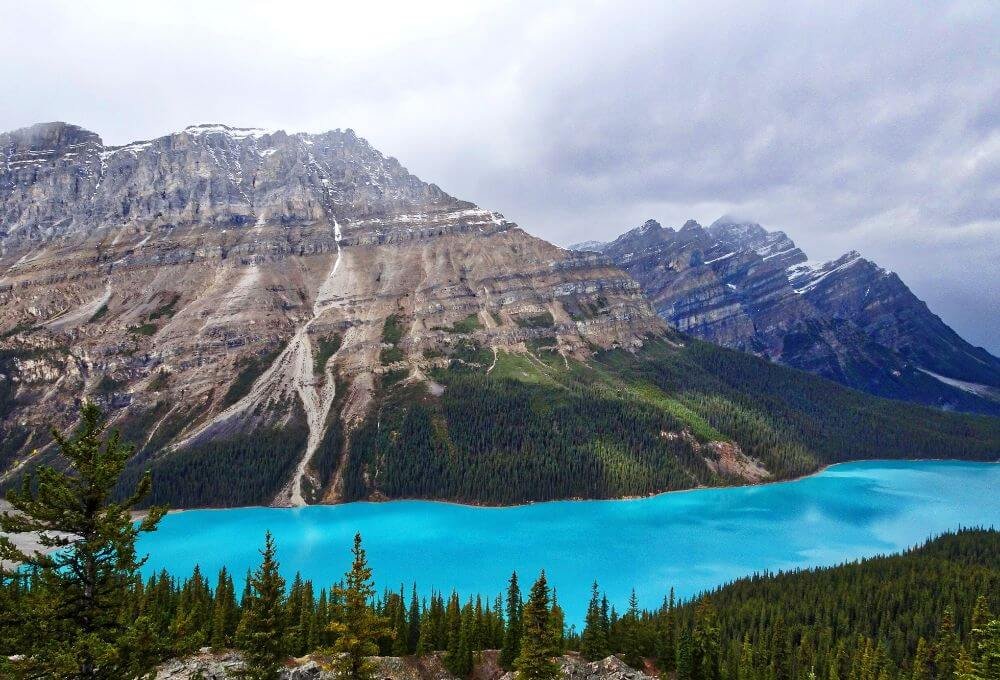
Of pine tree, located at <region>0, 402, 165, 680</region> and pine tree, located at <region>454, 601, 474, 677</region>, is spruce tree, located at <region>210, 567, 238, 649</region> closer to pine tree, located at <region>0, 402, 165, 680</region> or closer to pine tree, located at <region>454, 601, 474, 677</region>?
pine tree, located at <region>454, 601, 474, 677</region>

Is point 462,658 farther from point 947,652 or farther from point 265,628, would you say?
point 947,652

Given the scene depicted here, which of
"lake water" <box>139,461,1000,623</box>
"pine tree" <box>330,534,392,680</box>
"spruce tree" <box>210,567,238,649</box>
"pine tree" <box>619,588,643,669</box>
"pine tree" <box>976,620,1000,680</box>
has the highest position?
"pine tree" <box>330,534,392,680</box>

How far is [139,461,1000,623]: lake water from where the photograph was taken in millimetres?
93688

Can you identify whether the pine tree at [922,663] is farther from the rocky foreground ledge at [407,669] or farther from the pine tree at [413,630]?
the pine tree at [413,630]

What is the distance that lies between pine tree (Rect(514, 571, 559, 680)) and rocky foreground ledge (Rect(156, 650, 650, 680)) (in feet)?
16.9

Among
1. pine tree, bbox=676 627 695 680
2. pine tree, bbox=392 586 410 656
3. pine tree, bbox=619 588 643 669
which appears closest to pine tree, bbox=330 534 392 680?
pine tree, bbox=392 586 410 656

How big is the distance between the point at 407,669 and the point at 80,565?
2949 centimetres

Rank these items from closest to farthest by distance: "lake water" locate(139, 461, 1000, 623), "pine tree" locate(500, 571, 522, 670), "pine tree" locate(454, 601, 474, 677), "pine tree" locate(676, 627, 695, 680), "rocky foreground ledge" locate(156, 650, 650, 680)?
"rocky foreground ledge" locate(156, 650, 650, 680) < "pine tree" locate(454, 601, 474, 677) < "pine tree" locate(676, 627, 695, 680) < "pine tree" locate(500, 571, 522, 670) < "lake water" locate(139, 461, 1000, 623)

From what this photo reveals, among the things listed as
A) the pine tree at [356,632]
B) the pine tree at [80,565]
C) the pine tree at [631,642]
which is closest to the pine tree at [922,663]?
the pine tree at [631,642]

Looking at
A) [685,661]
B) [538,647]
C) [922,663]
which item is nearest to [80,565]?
[538,647]

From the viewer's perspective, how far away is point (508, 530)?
4875 inches

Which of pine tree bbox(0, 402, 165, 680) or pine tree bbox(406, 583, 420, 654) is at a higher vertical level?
pine tree bbox(0, 402, 165, 680)

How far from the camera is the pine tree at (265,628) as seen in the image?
102 feet

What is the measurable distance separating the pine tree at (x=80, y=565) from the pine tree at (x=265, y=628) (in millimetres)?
13862
